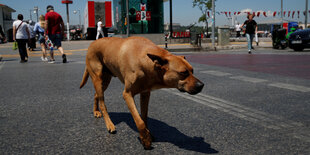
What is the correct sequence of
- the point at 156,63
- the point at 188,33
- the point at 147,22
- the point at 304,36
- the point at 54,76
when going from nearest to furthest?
the point at 156,63 → the point at 54,76 → the point at 304,36 → the point at 188,33 → the point at 147,22

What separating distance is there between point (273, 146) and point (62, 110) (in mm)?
2963

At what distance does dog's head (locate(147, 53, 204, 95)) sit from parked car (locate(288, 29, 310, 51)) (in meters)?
14.8

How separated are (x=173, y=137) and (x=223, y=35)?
784 inches

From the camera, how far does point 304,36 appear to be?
15.5 meters

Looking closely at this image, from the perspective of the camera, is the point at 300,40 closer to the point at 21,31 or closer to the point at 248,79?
the point at 248,79

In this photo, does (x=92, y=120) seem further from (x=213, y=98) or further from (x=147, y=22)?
(x=147, y=22)

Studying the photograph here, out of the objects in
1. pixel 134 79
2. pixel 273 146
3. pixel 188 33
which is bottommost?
pixel 273 146

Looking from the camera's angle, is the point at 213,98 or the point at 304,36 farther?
the point at 304,36

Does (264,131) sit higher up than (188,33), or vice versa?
(188,33)

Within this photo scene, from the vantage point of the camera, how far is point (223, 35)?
72.6ft

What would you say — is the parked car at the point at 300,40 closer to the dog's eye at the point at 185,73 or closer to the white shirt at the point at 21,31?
the white shirt at the point at 21,31

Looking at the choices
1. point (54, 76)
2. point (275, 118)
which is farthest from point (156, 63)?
point (54, 76)

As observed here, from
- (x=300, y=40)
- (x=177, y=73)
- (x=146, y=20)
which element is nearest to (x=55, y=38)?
(x=177, y=73)

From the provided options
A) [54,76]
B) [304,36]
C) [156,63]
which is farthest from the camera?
[304,36]
